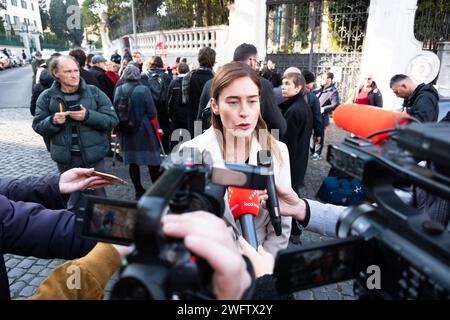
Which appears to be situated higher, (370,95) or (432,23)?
(432,23)

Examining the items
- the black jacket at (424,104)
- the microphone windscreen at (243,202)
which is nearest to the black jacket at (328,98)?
the black jacket at (424,104)

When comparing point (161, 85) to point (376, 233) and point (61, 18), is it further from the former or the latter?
point (61, 18)

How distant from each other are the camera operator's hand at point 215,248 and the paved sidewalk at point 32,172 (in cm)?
20

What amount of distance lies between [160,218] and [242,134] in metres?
1.35

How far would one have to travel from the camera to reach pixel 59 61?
339 cm

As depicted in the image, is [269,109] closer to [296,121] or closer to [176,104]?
[296,121]

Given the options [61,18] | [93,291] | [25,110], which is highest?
[61,18]

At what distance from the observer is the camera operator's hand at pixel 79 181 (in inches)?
63.9

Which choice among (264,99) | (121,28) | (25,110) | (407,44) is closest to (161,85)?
(264,99)

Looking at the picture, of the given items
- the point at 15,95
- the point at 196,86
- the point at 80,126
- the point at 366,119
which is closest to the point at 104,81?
the point at 196,86

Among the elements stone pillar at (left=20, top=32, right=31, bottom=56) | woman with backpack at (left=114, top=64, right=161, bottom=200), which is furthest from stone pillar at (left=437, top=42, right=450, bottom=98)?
stone pillar at (left=20, top=32, right=31, bottom=56)

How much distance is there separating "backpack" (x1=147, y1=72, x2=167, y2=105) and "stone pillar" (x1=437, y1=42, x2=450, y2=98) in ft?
28.1

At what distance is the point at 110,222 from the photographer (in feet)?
2.91

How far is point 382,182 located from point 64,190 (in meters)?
1.54
